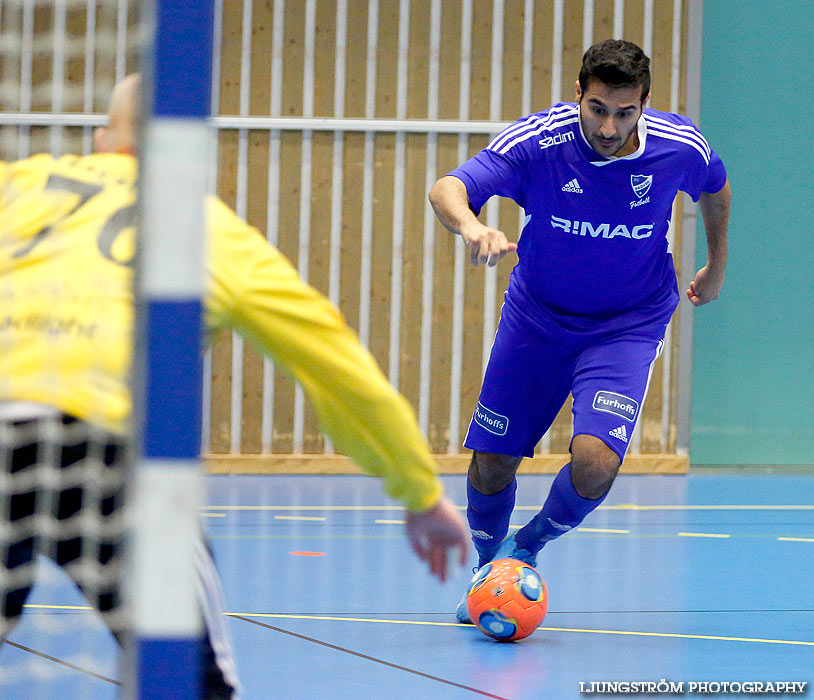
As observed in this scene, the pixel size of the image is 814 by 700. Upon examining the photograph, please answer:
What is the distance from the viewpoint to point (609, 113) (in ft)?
14.4

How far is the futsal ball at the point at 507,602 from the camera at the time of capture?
430cm

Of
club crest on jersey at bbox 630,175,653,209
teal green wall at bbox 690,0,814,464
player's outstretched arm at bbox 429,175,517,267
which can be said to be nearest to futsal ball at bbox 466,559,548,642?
player's outstretched arm at bbox 429,175,517,267

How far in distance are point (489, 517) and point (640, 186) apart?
4.70 feet

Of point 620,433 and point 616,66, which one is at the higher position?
point 616,66

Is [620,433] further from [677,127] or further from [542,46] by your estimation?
[542,46]

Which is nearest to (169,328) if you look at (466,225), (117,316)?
(117,316)

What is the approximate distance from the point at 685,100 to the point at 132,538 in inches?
389

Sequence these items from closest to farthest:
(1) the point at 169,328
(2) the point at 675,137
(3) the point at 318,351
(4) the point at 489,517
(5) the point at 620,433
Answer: (1) the point at 169,328 → (3) the point at 318,351 → (5) the point at 620,433 → (2) the point at 675,137 → (4) the point at 489,517

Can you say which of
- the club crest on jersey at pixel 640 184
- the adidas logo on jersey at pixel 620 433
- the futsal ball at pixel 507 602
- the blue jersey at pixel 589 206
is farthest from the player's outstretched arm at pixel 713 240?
the futsal ball at pixel 507 602

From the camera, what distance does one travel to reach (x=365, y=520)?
7625 millimetres

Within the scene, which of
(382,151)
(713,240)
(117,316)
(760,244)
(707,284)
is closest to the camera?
(117,316)

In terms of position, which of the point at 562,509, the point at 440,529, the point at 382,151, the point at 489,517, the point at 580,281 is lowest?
the point at 489,517

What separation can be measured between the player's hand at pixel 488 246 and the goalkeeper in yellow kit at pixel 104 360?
106 centimetres

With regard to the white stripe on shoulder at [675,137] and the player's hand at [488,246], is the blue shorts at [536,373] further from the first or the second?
the player's hand at [488,246]
